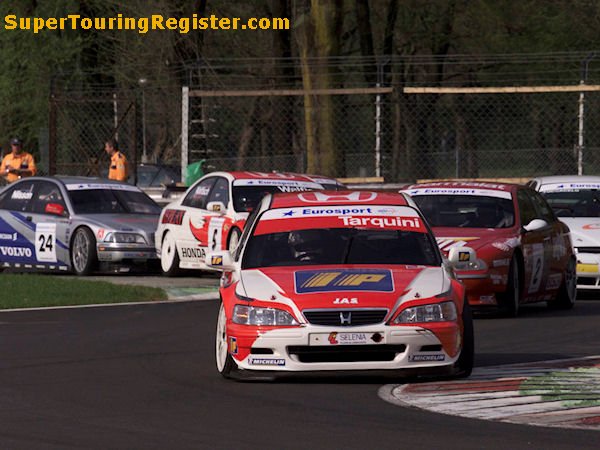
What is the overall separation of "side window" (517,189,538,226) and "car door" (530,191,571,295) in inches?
5.5

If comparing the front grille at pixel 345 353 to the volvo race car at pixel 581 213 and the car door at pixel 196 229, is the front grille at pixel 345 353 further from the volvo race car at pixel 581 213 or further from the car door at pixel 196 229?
the car door at pixel 196 229

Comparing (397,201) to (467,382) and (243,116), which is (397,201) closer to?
(467,382)

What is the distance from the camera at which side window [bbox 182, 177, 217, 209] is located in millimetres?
21391

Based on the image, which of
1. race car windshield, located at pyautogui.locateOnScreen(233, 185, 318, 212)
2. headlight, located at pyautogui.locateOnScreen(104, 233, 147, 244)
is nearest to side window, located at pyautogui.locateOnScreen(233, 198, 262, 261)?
race car windshield, located at pyautogui.locateOnScreen(233, 185, 318, 212)

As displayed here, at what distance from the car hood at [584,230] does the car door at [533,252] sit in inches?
69.9

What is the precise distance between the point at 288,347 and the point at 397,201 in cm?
221

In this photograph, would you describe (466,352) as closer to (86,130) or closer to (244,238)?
(244,238)

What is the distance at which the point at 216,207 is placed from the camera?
2025cm

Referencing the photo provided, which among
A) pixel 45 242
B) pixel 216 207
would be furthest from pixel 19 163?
pixel 216 207

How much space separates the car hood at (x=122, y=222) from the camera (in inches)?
866

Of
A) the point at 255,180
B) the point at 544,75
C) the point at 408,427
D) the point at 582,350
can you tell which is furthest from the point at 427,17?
the point at 408,427

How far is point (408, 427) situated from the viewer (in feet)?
29.1

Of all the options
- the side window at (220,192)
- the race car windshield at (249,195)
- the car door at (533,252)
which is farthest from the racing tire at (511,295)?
the side window at (220,192)

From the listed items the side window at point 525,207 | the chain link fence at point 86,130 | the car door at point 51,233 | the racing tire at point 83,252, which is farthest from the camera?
the chain link fence at point 86,130
